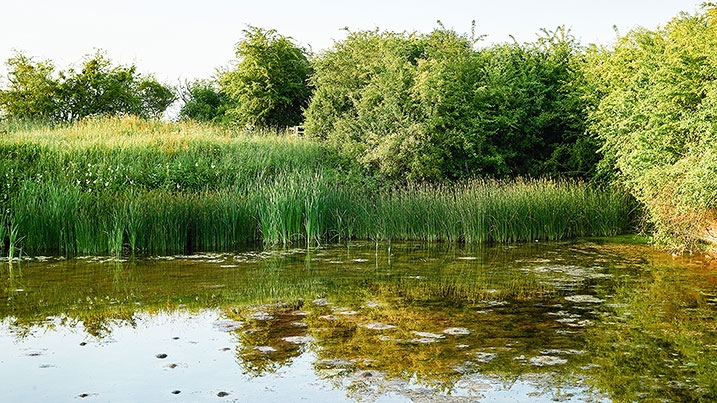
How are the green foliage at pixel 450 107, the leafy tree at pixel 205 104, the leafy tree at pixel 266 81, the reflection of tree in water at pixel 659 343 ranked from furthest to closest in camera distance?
1. the leafy tree at pixel 205 104
2. the leafy tree at pixel 266 81
3. the green foliage at pixel 450 107
4. the reflection of tree in water at pixel 659 343

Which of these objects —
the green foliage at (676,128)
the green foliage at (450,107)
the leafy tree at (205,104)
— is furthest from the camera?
the leafy tree at (205,104)

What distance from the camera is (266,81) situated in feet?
75.2

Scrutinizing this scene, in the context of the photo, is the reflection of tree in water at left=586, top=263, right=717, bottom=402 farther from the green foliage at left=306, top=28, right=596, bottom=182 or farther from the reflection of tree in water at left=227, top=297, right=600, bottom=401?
the green foliage at left=306, top=28, right=596, bottom=182

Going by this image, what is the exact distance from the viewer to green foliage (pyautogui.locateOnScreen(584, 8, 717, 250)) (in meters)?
9.41

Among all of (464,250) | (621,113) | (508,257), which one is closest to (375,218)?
(464,250)

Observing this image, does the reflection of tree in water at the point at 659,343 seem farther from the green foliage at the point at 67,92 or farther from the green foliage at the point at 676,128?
the green foliage at the point at 67,92

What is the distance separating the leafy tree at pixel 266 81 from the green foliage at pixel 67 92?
3.81 metres

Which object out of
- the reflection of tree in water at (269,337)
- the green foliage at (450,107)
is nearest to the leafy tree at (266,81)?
the green foliage at (450,107)

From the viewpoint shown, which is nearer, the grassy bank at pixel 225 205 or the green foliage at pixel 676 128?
the green foliage at pixel 676 128

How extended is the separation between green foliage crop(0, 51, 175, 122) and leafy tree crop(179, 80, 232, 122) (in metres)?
1.65

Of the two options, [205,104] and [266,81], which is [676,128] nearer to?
[266,81]

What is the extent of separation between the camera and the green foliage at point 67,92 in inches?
949

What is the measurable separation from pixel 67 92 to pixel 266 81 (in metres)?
7.07

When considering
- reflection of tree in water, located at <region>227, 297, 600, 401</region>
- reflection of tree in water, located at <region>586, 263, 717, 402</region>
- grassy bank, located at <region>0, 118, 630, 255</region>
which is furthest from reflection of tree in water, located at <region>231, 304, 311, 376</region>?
grassy bank, located at <region>0, 118, 630, 255</region>
